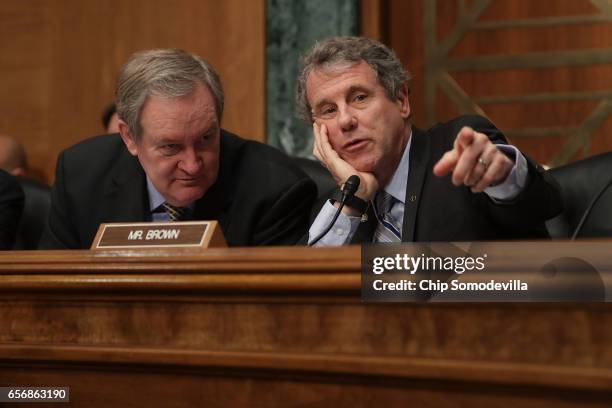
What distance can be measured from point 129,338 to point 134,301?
2.0 inches

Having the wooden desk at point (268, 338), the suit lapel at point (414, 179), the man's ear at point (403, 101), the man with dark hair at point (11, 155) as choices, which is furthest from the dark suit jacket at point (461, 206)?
the man with dark hair at point (11, 155)

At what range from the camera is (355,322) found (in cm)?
112

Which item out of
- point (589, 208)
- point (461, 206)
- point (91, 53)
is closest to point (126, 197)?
point (461, 206)

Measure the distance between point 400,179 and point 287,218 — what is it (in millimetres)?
285

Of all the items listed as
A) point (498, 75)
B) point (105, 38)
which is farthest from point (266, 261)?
point (105, 38)

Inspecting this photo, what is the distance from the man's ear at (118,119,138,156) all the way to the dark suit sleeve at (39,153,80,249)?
20 centimetres

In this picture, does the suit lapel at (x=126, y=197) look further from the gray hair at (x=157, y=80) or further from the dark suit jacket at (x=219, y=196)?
the gray hair at (x=157, y=80)

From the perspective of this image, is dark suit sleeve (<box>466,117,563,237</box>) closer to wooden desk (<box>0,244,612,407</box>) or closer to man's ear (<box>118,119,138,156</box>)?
wooden desk (<box>0,244,612,407</box>)

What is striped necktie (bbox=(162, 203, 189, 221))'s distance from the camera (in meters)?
2.15

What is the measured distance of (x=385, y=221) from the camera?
209 centimetres

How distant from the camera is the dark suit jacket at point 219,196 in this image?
2.10 meters

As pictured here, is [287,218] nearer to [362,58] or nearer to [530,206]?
[362,58]

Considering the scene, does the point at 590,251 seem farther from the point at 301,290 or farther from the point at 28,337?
the point at 28,337

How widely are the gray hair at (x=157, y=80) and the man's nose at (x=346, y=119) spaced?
0.97ft
